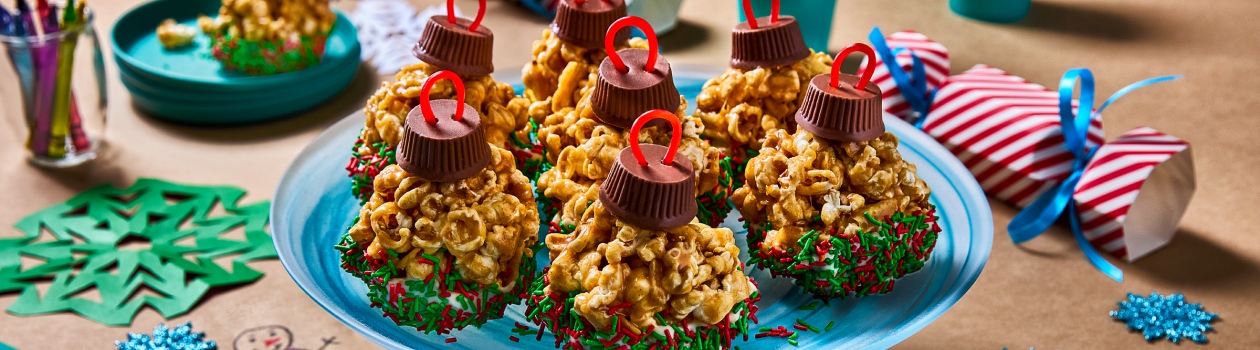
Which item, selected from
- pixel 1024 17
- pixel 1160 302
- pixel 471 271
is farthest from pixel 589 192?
pixel 1024 17

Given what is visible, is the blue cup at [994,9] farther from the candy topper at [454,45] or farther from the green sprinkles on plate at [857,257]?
the candy topper at [454,45]

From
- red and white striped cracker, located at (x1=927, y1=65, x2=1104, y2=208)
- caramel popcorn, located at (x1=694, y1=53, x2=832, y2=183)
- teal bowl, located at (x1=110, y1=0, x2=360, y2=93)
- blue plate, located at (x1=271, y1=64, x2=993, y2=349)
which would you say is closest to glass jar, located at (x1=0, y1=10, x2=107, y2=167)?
teal bowl, located at (x1=110, y1=0, x2=360, y2=93)

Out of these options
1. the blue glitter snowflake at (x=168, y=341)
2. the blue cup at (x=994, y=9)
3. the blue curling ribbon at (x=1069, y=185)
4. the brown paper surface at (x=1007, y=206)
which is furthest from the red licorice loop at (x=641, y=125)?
the blue cup at (x=994, y=9)

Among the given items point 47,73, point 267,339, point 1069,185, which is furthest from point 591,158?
point 47,73

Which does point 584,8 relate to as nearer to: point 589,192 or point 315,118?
point 589,192

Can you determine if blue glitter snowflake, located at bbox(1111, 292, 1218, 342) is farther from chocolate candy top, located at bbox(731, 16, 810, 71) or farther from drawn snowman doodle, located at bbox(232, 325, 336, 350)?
drawn snowman doodle, located at bbox(232, 325, 336, 350)
